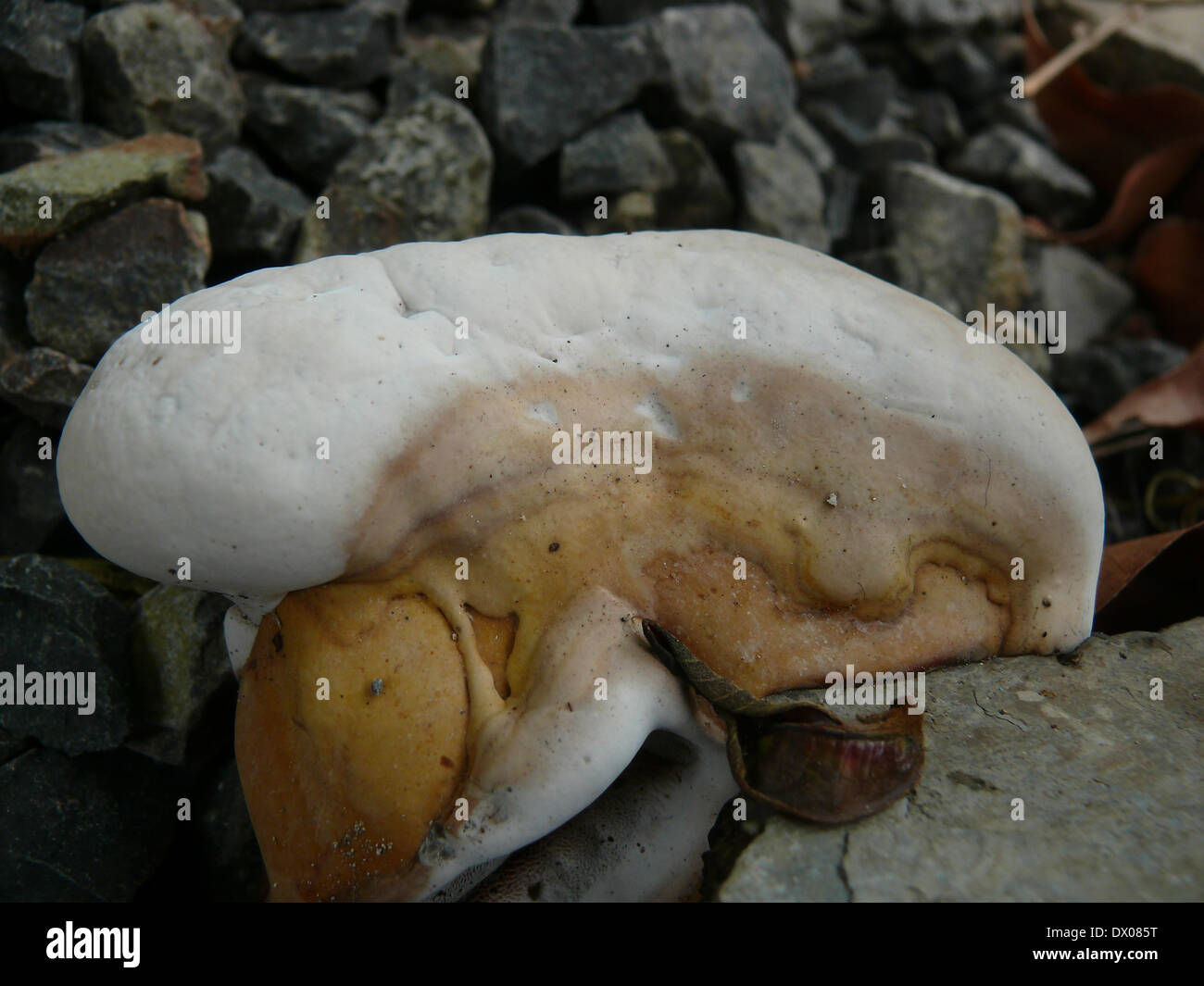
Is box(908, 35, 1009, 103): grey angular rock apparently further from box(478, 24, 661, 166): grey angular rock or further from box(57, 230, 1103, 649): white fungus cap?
box(57, 230, 1103, 649): white fungus cap

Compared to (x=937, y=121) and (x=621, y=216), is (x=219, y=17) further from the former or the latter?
(x=937, y=121)

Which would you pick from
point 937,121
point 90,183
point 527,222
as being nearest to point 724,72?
point 527,222

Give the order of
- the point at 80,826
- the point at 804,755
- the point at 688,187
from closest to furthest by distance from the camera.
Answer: the point at 804,755
the point at 80,826
the point at 688,187

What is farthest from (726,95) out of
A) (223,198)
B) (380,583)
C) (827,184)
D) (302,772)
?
(302,772)

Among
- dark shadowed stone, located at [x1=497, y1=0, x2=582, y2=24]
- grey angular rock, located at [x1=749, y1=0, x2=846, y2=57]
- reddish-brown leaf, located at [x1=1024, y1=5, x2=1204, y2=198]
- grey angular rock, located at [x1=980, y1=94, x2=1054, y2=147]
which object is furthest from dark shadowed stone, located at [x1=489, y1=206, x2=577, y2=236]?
reddish-brown leaf, located at [x1=1024, y1=5, x2=1204, y2=198]

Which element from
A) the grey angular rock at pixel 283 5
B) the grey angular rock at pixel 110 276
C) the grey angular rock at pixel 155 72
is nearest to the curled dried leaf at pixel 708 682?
the grey angular rock at pixel 110 276

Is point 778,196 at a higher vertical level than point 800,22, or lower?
lower

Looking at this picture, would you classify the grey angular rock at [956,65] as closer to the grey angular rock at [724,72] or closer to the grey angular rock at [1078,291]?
the grey angular rock at [1078,291]

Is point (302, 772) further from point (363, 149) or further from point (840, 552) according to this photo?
point (363, 149)
